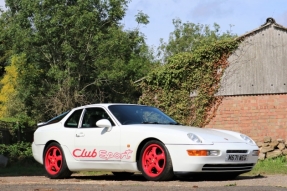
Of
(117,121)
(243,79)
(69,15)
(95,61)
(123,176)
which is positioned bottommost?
(123,176)

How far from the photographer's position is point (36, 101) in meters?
41.2

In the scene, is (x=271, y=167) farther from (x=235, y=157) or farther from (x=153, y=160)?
(x=153, y=160)

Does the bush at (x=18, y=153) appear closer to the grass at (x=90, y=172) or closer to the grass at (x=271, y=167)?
the grass at (x=90, y=172)

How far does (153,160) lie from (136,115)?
143cm

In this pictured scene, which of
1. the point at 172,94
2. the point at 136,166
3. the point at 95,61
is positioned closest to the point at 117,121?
the point at 136,166

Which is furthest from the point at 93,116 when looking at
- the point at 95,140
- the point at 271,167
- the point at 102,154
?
the point at 271,167

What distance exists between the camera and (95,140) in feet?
38.9

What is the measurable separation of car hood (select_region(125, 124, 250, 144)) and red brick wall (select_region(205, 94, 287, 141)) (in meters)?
12.4

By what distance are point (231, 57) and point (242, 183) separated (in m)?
14.7

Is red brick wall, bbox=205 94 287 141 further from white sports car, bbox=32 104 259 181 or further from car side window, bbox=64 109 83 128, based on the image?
car side window, bbox=64 109 83 128

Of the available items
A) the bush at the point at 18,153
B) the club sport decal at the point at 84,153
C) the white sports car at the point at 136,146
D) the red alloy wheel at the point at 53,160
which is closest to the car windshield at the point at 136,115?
the white sports car at the point at 136,146

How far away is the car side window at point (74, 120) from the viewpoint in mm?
12641

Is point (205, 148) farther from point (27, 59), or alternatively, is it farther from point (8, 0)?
point (8, 0)

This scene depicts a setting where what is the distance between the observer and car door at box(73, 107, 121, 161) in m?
11.5
